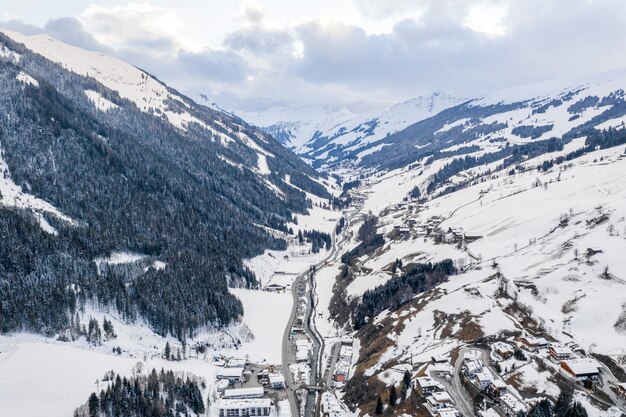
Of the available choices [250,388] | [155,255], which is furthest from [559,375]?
[155,255]

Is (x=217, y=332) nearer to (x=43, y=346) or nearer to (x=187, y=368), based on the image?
(x=187, y=368)

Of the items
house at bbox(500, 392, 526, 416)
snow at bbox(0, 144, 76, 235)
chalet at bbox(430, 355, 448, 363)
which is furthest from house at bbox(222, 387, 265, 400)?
snow at bbox(0, 144, 76, 235)

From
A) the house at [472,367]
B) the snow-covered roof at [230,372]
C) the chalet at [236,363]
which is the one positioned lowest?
the chalet at [236,363]

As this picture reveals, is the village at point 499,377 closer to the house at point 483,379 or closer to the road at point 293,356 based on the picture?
the house at point 483,379

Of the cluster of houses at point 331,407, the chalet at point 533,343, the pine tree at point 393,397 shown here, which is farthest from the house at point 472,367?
the cluster of houses at point 331,407

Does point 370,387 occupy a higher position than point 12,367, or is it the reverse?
point 12,367

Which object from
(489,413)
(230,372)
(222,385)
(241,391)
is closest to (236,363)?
(230,372)
